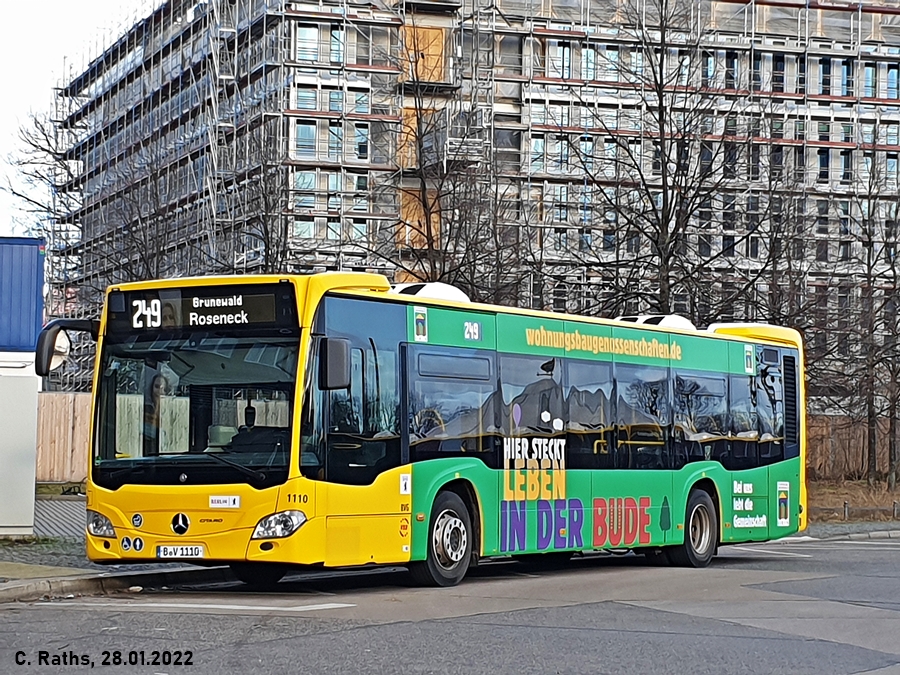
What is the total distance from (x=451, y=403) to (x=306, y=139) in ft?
145

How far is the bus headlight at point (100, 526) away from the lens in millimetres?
14570

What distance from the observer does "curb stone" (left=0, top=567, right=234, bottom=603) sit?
1417 cm

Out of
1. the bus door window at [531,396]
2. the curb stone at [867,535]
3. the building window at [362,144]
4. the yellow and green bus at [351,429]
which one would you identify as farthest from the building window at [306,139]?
the bus door window at [531,396]

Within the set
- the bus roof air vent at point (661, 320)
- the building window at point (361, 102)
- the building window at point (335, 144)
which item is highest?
the building window at point (361, 102)

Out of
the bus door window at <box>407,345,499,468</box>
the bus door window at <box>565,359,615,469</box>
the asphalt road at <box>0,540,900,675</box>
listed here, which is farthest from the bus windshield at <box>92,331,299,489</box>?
the bus door window at <box>565,359,615,469</box>

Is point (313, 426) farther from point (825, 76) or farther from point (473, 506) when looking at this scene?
point (825, 76)

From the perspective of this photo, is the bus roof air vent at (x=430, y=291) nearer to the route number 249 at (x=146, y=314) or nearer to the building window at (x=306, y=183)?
the route number 249 at (x=146, y=314)

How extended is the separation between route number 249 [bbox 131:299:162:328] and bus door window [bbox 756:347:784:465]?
10.1 m

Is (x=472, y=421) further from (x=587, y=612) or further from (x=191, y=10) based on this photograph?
(x=191, y=10)

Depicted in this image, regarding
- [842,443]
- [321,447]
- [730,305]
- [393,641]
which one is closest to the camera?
[393,641]

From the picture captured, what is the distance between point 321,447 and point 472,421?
2.61 meters

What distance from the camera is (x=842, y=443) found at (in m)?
48.1

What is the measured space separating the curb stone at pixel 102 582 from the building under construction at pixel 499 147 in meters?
13.4

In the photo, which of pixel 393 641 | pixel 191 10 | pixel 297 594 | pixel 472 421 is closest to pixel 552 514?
pixel 472 421
